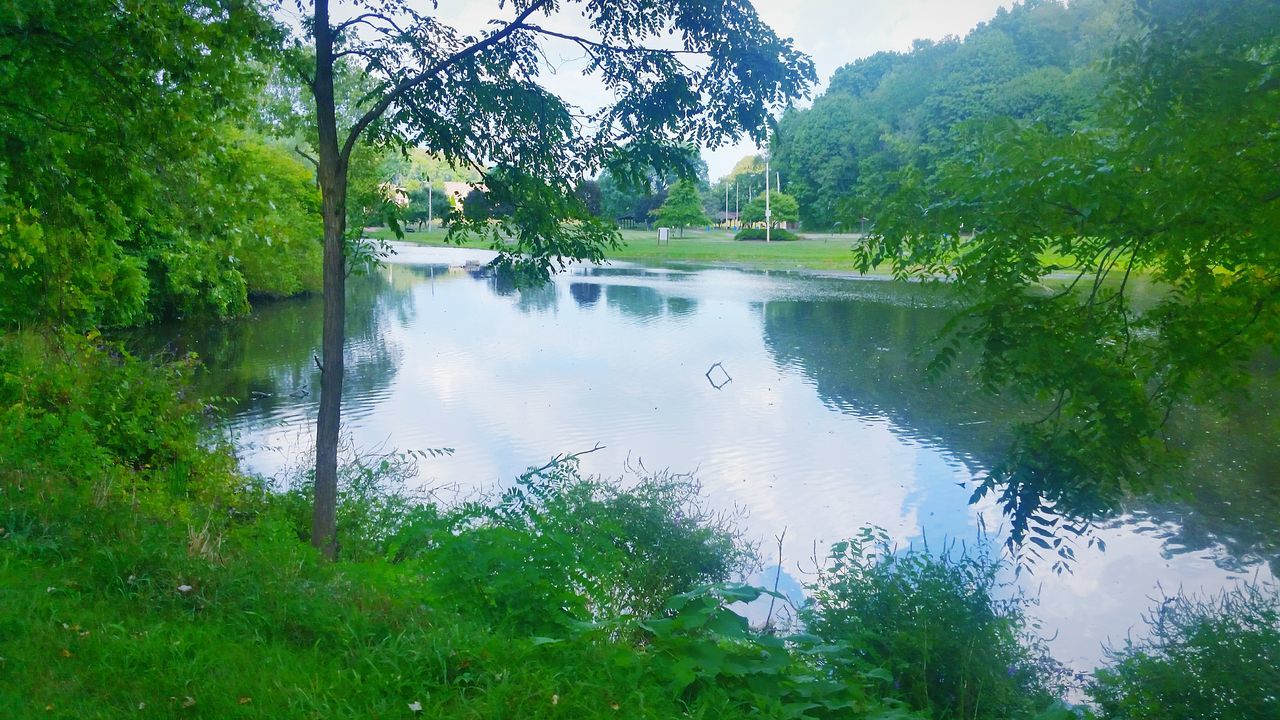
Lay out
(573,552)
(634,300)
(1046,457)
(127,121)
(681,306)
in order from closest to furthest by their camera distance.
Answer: (573,552), (1046,457), (127,121), (681,306), (634,300)

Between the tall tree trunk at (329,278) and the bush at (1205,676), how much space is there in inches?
257

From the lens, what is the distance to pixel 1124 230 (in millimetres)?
6453

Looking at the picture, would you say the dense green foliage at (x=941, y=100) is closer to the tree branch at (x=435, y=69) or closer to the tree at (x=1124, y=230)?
the tree at (x=1124, y=230)

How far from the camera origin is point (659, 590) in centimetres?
896

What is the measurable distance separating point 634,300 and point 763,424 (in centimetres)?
2211

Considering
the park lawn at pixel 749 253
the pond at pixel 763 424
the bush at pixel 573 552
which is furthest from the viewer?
the park lawn at pixel 749 253

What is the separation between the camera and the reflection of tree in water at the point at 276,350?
63.4 ft

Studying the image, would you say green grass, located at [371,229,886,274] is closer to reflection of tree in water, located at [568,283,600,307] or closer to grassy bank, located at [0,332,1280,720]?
reflection of tree in water, located at [568,283,600,307]

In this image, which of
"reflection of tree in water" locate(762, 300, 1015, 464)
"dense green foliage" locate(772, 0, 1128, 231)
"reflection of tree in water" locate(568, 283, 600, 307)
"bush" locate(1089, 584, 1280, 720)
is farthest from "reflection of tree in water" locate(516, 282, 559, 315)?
"bush" locate(1089, 584, 1280, 720)

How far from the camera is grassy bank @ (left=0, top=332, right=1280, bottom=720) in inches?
139

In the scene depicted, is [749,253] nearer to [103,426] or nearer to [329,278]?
[103,426]

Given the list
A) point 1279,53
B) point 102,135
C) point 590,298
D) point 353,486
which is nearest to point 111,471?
point 102,135

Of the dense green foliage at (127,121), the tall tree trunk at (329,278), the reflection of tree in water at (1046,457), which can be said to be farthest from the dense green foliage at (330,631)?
the reflection of tree in water at (1046,457)

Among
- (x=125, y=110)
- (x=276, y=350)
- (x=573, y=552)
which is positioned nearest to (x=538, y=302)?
(x=276, y=350)
